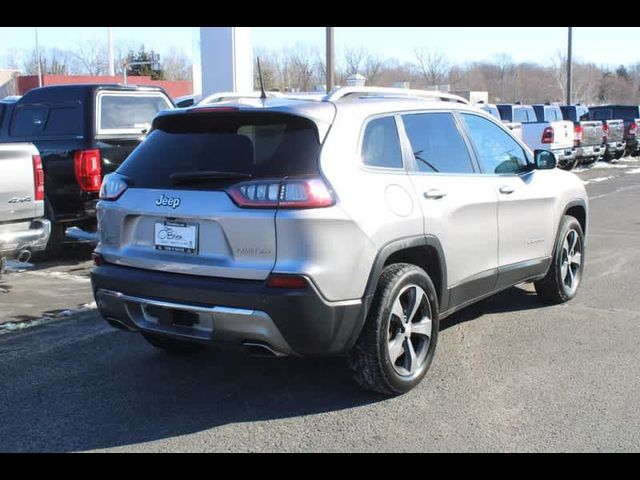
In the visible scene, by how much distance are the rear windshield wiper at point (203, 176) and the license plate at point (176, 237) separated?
0.25m

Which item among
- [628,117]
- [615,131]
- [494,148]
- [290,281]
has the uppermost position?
[628,117]

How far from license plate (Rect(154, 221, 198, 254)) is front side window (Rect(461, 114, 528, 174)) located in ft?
7.64

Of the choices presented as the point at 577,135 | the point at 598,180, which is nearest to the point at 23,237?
the point at 598,180

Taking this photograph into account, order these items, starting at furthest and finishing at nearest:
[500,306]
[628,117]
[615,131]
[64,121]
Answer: [628,117] → [615,131] → [64,121] → [500,306]

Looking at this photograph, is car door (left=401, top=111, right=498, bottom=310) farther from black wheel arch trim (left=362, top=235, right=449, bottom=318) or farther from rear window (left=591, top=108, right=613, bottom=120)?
rear window (left=591, top=108, right=613, bottom=120)

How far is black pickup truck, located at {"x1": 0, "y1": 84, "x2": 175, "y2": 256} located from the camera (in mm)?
8477

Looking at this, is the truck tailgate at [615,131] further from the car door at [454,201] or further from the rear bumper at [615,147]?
the car door at [454,201]

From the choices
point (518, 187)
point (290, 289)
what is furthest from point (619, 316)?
point (290, 289)

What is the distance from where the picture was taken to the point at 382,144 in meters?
4.40

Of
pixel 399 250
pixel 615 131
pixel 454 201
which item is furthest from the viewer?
pixel 615 131

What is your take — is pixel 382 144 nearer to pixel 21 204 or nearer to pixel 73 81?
pixel 21 204

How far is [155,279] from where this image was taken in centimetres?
409

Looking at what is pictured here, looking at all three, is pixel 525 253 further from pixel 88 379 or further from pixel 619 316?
pixel 88 379

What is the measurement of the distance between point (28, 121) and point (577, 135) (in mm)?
16114
